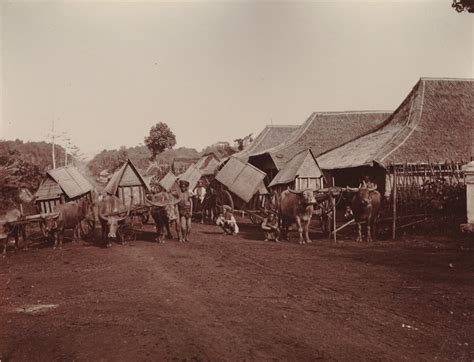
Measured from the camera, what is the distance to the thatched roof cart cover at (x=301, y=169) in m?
21.4

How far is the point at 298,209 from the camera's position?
51.4ft

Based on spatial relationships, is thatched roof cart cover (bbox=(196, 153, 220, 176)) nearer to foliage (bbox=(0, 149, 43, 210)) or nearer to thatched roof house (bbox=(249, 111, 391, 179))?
thatched roof house (bbox=(249, 111, 391, 179))

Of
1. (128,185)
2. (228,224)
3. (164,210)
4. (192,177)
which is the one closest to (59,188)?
(128,185)

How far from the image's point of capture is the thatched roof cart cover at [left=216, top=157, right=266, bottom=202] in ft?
64.5

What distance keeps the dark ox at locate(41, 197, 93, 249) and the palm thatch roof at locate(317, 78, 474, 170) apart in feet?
38.6

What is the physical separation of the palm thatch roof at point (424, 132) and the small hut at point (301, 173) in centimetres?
84

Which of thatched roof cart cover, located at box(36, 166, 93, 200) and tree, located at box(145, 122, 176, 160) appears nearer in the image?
thatched roof cart cover, located at box(36, 166, 93, 200)

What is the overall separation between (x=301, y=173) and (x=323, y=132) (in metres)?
8.05

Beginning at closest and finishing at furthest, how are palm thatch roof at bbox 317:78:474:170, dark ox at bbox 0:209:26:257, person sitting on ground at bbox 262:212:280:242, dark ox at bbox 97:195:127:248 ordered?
dark ox at bbox 0:209:26:257
dark ox at bbox 97:195:127:248
person sitting on ground at bbox 262:212:280:242
palm thatch roof at bbox 317:78:474:170

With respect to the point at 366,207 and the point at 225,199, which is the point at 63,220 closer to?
the point at 225,199

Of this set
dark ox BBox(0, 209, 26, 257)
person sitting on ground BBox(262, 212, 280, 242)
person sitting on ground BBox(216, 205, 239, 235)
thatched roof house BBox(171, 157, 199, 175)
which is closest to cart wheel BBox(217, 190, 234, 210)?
person sitting on ground BBox(216, 205, 239, 235)

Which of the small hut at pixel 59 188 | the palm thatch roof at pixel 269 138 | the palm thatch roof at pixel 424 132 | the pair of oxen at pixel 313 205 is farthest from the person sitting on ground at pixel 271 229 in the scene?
the palm thatch roof at pixel 269 138

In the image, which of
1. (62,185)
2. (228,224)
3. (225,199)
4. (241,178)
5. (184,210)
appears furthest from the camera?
(225,199)

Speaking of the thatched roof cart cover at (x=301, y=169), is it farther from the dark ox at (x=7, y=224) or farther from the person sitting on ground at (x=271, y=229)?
the dark ox at (x=7, y=224)
